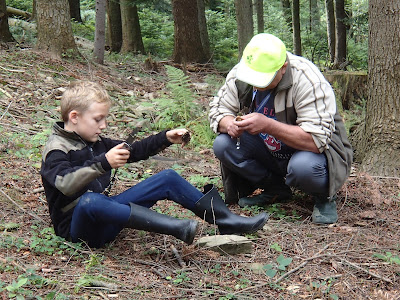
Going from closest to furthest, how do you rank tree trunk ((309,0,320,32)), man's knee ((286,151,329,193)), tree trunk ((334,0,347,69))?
man's knee ((286,151,329,193))
tree trunk ((334,0,347,69))
tree trunk ((309,0,320,32))

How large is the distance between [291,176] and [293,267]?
0.91 meters

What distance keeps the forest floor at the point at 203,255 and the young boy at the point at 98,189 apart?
0.17 m

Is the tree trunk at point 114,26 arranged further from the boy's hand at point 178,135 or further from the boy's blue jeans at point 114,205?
the boy's blue jeans at point 114,205

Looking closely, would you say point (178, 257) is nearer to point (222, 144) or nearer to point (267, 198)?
point (222, 144)

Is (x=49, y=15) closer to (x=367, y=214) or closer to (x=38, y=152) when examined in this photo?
(x=38, y=152)

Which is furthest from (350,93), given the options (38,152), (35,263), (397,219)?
(35,263)

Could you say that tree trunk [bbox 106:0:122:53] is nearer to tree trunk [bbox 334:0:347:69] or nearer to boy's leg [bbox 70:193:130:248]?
tree trunk [bbox 334:0:347:69]

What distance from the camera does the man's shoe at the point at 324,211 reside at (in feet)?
13.1

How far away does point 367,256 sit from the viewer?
3.44 meters

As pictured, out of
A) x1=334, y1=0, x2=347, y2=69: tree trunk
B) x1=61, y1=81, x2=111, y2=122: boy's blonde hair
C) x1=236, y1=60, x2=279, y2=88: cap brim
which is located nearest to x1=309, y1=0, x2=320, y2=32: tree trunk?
x1=334, y1=0, x2=347, y2=69: tree trunk

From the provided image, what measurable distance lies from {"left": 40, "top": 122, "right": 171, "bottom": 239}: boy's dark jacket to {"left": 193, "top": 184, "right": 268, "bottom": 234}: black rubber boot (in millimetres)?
487

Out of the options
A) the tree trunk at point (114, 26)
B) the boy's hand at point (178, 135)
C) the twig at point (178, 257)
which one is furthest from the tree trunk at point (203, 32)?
the twig at point (178, 257)

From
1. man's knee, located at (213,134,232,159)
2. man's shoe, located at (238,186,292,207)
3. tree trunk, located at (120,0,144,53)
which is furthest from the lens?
tree trunk, located at (120,0,144,53)

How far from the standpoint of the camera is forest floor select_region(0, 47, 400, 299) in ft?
9.31
